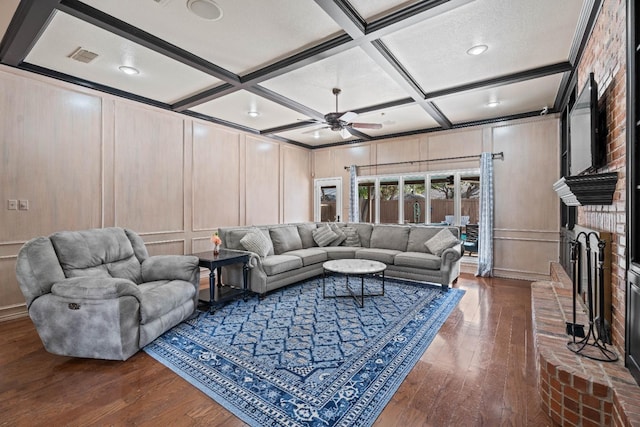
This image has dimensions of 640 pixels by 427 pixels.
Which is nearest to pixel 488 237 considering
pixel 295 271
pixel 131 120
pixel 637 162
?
pixel 295 271

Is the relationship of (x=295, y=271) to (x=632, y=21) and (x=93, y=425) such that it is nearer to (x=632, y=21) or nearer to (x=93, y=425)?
(x=93, y=425)

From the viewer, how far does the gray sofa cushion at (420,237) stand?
Result: 5223 mm

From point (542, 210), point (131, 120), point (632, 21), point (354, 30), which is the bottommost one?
point (542, 210)

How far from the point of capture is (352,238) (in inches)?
234

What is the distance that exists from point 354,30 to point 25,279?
3.45 meters

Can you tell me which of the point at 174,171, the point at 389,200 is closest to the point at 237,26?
the point at 174,171

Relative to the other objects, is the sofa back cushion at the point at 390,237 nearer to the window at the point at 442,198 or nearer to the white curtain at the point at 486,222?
the window at the point at 442,198

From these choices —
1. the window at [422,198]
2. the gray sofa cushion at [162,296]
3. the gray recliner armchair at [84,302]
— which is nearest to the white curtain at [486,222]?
the window at [422,198]

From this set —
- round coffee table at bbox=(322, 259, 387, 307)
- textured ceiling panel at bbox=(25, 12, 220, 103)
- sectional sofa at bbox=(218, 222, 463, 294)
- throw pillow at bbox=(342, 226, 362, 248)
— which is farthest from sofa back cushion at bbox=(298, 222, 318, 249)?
textured ceiling panel at bbox=(25, 12, 220, 103)

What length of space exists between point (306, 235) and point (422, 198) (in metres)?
2.64

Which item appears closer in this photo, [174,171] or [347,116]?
[347,116]

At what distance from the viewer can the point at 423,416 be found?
5.94 feet

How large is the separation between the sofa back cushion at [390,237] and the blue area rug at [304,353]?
1.49 meters

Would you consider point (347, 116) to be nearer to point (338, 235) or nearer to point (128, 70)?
point (338, 235)
